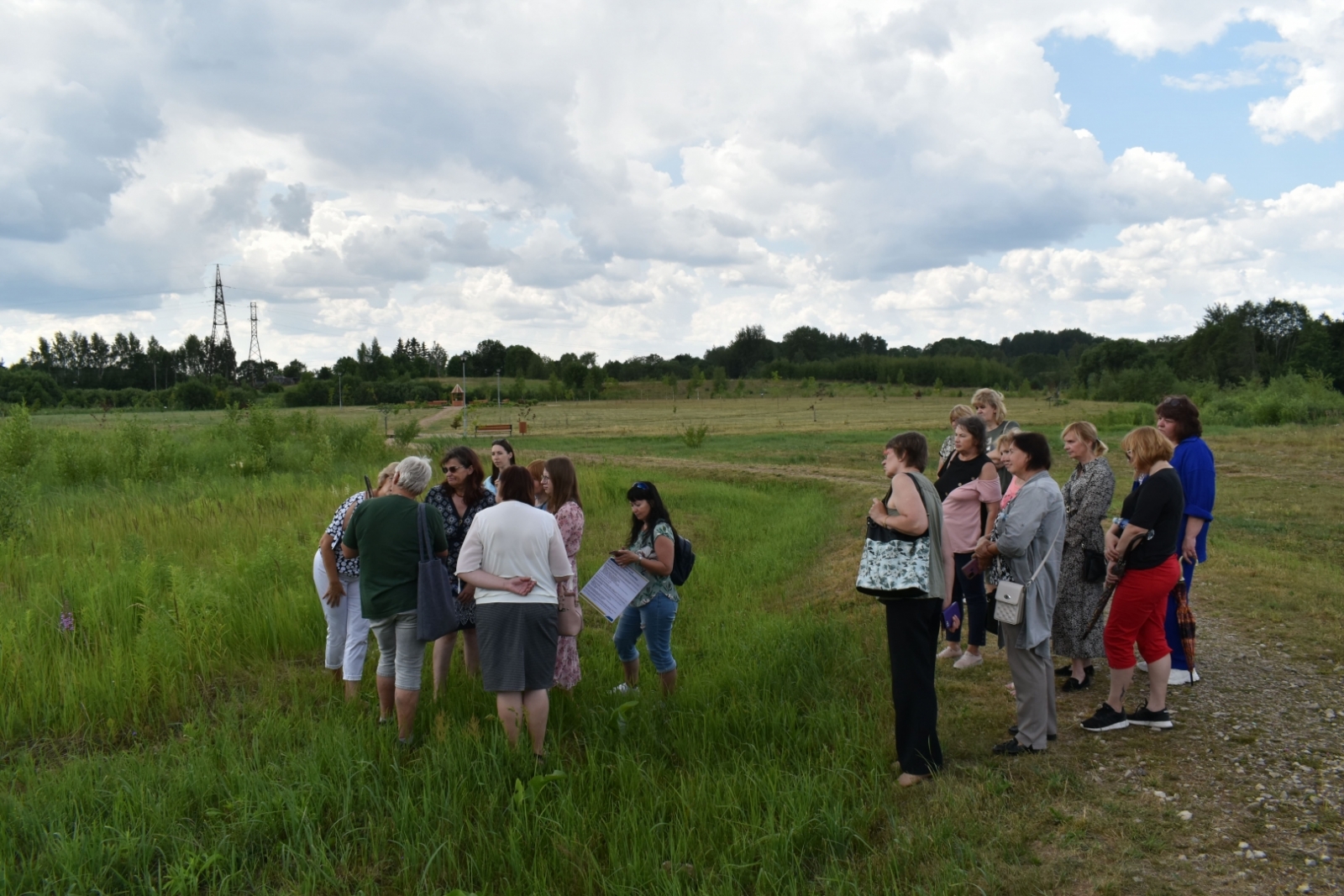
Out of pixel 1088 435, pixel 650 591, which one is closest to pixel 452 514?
pixel 650 591

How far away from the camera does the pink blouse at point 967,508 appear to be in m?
5.84

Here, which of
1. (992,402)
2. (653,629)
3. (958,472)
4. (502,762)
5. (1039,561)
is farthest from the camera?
(992,402)

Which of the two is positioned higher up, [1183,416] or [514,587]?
[1183,416]

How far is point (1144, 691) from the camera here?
5.64 m

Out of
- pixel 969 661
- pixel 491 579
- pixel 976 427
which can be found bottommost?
pixel 969 661

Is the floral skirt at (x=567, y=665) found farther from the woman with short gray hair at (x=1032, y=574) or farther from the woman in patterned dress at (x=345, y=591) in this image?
the woman with short gray hair at (x=1032, y=574)

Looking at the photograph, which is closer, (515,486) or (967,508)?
(515,486)

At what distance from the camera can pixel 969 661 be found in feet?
21.1

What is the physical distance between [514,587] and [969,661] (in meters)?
3.80

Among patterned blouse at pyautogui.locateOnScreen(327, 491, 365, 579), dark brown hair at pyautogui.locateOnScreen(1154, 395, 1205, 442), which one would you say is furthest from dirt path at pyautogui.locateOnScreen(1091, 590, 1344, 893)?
patterned blouse at pyautogui.locateOnScreen(327, 491, 365, 579)

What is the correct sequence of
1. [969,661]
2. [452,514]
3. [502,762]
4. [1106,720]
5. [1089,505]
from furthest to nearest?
[969,661] → [452,514] → [1089,505] → [1106,720] → [502,762]

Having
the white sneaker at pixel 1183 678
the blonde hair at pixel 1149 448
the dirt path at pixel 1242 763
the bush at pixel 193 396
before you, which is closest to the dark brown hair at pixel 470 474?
the dirt path at pixel 1242 763

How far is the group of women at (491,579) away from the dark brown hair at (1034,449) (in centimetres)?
217

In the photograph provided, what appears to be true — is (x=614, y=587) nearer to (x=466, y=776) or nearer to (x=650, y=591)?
(x=650, y=591)
